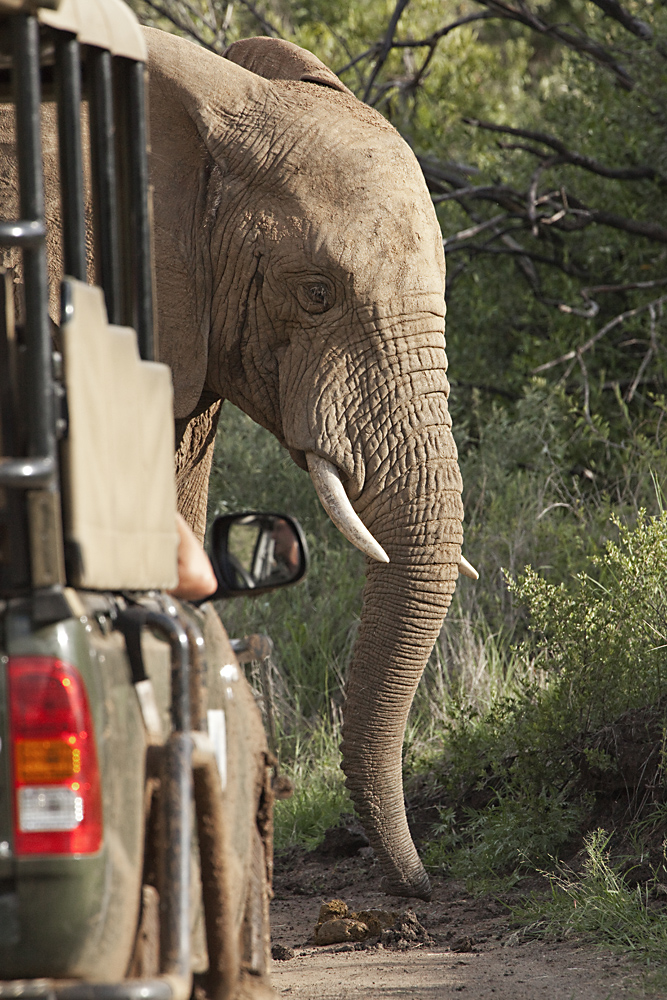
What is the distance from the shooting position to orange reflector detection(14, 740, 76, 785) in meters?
2.08

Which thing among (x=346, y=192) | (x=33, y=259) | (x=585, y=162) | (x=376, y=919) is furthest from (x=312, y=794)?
(x=585, y=162)

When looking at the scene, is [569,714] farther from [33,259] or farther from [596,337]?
[33,259]

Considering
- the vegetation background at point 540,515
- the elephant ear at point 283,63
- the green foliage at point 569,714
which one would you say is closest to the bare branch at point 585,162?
the vegetation background at point 540,515

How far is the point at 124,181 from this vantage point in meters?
2.84

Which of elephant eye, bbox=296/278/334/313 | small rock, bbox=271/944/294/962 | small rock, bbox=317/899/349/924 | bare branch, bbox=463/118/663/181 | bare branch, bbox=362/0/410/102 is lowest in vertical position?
small rock, bbox=317/899/349/924

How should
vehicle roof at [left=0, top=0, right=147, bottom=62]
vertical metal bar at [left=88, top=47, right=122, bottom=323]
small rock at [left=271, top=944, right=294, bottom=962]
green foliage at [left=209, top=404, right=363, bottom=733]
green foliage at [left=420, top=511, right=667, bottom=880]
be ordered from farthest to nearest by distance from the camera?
green foliage at [left=209, top=404, right=363, bottom=733], green foliage at [left=420, top=511, right=667, bottom=880], small rock at [left=271, top=944, right=294, bottom=962], vertical metal bar at [left=88, top=47, right=122, bottom=323], vehicle roof at [left=0, top=0, right=147, bottom=62]

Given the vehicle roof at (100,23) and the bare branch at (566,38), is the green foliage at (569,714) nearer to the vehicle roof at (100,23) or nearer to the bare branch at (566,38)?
the vehicle roof at (100,23)

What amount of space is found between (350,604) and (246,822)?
5.08 m

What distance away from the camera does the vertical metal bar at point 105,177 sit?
104 inches

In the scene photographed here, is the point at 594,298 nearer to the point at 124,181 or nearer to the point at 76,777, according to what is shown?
the point at 124,181

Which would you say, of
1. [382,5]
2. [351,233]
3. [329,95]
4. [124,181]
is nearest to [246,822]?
[124,181]

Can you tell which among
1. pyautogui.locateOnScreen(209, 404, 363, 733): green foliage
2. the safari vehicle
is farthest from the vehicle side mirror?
pyautogui.locateOnScreen(209, 404, 363, 733): green foliage

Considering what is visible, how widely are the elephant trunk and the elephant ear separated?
1.71m

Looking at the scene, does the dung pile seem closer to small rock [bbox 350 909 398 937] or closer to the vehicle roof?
small rock [bbox 350 909 398 937]
